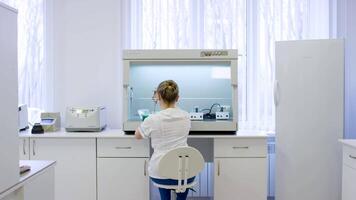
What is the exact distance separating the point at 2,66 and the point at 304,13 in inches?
118

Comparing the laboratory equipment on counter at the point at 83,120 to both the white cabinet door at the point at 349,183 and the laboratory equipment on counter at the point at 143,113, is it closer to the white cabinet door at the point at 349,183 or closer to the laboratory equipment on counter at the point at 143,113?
the laboratory equipment on counter at the point at 143,113

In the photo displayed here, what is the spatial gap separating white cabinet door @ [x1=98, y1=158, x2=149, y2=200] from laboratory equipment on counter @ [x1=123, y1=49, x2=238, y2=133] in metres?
0.30

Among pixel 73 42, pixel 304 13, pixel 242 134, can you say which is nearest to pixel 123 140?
pixel 242 134

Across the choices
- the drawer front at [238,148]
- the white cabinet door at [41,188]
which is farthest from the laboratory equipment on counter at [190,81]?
the white cabinet door at [41,188]

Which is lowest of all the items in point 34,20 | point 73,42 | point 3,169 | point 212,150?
point 212,150

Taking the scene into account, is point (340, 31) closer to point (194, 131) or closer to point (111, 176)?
point (194, 131)

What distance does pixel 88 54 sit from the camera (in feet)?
12.0

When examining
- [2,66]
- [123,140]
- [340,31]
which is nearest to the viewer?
[2,66]

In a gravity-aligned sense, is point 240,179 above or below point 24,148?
below

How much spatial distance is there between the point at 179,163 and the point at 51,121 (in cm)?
157

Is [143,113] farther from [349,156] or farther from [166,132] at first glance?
[349,156]

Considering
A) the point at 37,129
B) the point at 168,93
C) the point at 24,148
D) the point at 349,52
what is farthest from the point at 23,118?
the point at 349,52

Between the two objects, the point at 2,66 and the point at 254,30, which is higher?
the point at 254,30

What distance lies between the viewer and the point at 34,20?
12.0 feet
